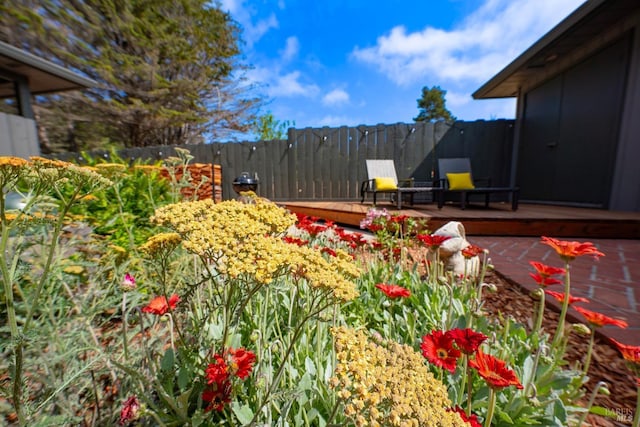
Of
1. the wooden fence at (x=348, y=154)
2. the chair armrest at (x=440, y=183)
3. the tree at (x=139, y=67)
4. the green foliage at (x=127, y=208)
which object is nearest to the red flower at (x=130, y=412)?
the green foliage at (x=127, y=208)

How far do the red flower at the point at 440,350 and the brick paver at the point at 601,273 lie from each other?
1349 mm

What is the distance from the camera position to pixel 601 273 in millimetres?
2285

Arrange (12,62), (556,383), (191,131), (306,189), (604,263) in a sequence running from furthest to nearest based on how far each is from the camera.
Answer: (191,131)
(306,189)
(12,62)
(604,263)
(556,383)

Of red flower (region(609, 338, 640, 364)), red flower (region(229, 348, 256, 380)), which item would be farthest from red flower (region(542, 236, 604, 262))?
red flower (region(229, 348, 256, 380))

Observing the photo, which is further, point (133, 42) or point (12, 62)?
point (133, 42)

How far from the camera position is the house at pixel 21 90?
3.43 m

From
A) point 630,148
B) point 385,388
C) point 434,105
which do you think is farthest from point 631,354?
point 434,105

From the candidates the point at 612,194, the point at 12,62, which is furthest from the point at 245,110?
the point at 612,194

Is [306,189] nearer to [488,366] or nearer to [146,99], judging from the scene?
[488,366]

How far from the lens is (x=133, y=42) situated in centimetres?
1009

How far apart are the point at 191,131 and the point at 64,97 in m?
4.14

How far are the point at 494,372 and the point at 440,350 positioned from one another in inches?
5.4

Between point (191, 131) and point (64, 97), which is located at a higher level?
point (64, 97)

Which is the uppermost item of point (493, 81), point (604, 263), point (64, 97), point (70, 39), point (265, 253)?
point (70, 39)
